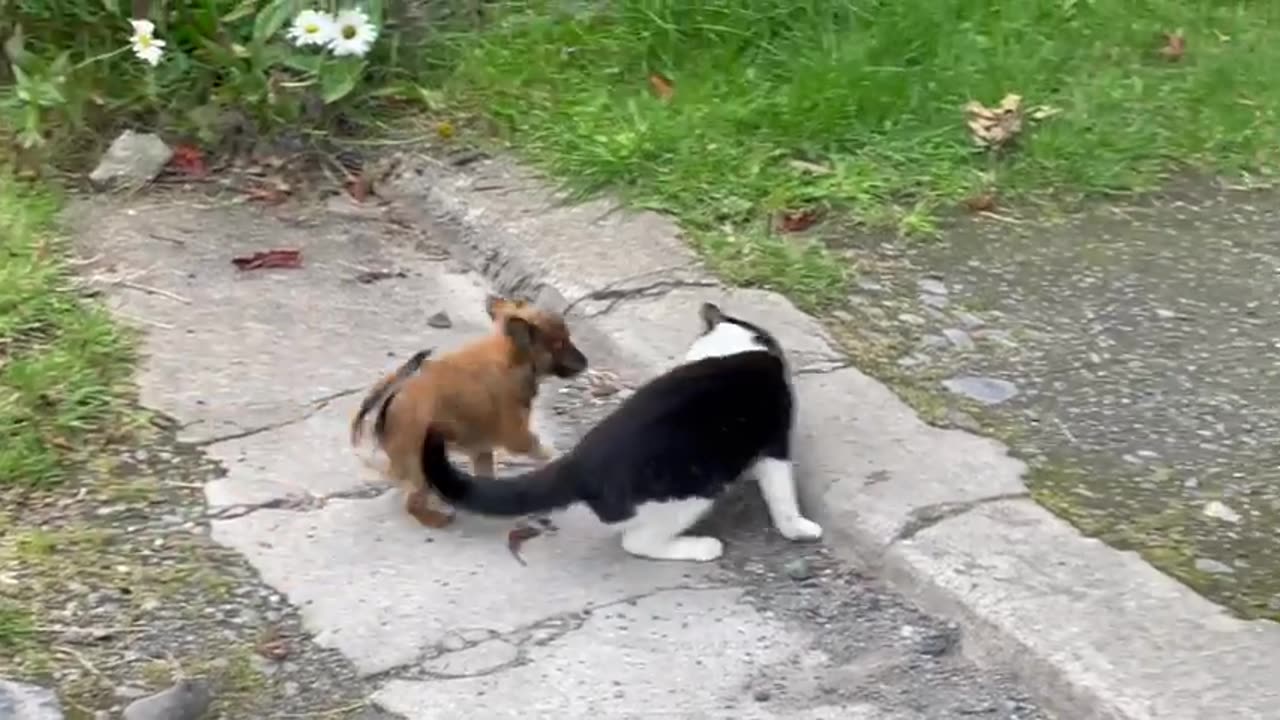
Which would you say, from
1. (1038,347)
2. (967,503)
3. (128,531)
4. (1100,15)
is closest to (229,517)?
(128,531)

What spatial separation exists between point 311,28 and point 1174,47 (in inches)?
90.2

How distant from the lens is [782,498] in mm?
3396

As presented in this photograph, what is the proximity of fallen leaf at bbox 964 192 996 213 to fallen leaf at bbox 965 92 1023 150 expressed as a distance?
23 cm

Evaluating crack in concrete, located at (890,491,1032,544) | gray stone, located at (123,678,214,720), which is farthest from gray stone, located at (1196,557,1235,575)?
gray stone, located at (123,678,214,720)

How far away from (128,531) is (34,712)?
552 mm

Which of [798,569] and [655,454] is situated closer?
[655,454]

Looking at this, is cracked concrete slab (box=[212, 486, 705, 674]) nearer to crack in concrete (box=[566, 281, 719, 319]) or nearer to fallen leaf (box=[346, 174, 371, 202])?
crack in concrete (box=[566, 281, 719, 319])

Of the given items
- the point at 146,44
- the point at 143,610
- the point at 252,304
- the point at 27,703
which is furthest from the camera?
the point at 146,44

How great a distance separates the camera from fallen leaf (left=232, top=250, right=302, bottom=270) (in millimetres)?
4480

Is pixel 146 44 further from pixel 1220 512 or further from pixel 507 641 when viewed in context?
pixel 1220 512

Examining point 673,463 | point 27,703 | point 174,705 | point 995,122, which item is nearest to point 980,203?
point 995,122

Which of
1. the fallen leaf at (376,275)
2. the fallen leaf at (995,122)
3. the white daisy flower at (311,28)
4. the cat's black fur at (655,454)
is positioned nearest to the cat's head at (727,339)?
the cat's black fur at (655,454)

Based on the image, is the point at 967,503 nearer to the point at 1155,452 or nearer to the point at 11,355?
the point at 1155,452

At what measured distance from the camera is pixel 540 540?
3443mm
